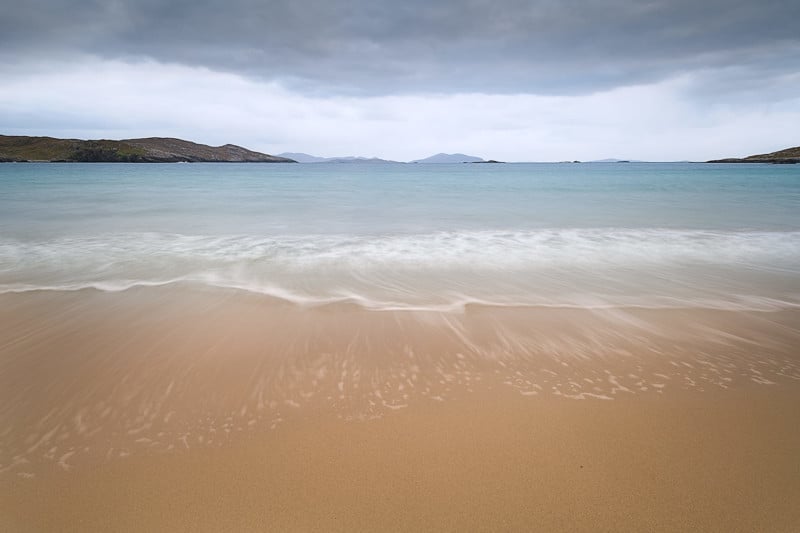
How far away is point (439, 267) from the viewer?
26.4 feet

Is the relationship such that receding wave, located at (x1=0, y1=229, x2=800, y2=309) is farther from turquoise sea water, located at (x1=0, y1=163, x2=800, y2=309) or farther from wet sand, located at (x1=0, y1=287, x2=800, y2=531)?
wet sand, located at (x1=0, y1=287, x2=800, y2=531)

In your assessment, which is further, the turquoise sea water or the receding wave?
the turquoise sea water

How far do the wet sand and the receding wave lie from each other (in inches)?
47.7


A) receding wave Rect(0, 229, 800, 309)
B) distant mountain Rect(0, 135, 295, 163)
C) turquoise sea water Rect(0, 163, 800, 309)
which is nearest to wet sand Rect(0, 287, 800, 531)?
receding wave Rect(0, 229, 800, 309)

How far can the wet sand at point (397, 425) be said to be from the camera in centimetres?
237

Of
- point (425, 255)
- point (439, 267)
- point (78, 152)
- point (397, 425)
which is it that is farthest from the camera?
point (78, 152)

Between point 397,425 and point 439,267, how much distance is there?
5.20 m

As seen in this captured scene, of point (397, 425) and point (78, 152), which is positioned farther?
point (78, 152)

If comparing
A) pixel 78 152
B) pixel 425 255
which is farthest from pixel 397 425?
pixel 78 152

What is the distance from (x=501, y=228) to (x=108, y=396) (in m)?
12.0

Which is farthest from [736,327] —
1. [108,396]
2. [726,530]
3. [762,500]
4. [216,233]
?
[216,233]

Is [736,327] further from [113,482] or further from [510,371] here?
[113,482]

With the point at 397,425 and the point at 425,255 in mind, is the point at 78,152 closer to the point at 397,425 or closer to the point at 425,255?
the point at 425,255

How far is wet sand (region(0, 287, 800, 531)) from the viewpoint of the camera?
7.76 ft
